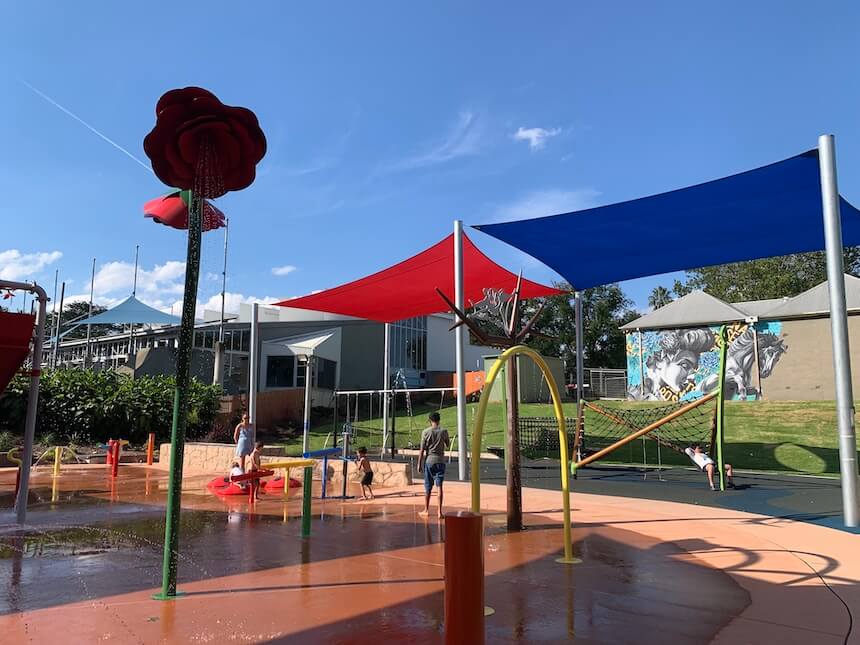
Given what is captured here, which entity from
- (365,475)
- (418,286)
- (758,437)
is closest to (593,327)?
(758,437)

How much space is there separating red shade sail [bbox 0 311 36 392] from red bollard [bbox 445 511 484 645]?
23.6 feet

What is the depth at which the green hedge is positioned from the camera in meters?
20.1

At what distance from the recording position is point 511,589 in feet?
17.1

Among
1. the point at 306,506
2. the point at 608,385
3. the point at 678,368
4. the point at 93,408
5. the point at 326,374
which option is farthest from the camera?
the point at 608,385

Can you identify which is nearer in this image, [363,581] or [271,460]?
[363,581]

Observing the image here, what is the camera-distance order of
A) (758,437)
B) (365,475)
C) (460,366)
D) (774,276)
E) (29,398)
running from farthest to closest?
(774,276) < (758,437) < (460,366) < (365,475) < (29,398)

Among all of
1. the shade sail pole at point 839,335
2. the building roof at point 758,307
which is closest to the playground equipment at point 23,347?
the shade sail pole at point 839,335

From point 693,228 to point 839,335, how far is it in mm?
3853

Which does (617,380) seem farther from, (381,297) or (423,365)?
(381,297)

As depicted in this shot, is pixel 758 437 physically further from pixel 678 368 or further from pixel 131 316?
pixel 131 316

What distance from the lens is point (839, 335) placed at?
327 inches

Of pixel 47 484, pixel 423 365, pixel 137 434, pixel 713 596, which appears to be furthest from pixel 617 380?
pixel 713 596

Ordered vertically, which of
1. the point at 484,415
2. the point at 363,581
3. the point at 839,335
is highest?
the point at 839,335

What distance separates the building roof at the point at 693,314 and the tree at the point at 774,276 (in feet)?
61.3
